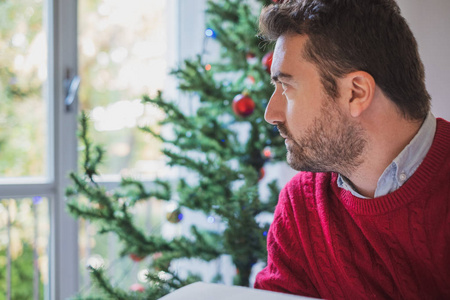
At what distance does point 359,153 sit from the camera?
93 centimetres

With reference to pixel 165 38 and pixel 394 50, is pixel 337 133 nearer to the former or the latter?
pixel 394 50

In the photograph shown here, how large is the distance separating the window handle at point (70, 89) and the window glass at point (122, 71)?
22 cm

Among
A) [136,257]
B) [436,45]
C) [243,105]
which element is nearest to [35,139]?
[136,257]

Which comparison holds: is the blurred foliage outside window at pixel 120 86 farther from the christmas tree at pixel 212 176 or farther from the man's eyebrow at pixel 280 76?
the man's eyebrow at pixel 280 76

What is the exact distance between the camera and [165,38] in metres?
2.77

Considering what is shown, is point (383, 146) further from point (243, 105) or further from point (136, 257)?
point (136, 257)

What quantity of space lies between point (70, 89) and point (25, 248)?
2.69 feet

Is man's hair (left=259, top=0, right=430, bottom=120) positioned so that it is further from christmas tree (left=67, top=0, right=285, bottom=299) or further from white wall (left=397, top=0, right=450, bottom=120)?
christmas tree (left=67, top=0, right=285, bottom=299)

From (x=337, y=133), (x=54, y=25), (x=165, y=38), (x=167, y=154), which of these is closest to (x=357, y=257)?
(x=337, y=133)

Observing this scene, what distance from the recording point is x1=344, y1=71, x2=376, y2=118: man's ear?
2.95 feet

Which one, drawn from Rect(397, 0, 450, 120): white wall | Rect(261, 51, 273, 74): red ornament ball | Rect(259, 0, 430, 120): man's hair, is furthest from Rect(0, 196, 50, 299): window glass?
Rect(397, 0, 450, 120): white wall

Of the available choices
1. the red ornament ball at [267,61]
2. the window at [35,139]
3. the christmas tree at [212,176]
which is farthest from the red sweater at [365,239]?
the window at [35,139]

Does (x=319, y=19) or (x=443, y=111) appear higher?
(x=319, y=19)

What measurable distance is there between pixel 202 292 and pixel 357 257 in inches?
17.4
